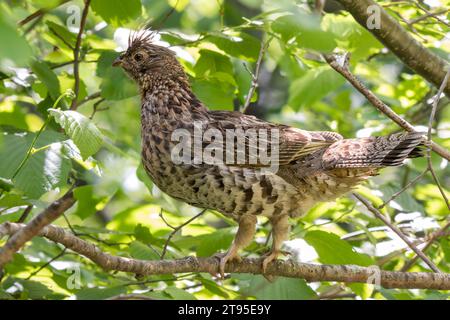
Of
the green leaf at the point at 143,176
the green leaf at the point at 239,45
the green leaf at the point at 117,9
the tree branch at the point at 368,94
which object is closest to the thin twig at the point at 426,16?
the tree branch at the point at 368,94

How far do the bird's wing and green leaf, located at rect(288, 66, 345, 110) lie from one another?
2.10 feet

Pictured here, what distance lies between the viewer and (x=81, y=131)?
145 inches

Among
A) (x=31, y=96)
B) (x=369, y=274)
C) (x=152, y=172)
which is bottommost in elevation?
(x=369, y=274)

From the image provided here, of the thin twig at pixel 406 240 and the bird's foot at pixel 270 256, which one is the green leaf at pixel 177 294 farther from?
the thin twig at pixel 406 240

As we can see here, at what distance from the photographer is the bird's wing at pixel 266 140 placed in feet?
15.4

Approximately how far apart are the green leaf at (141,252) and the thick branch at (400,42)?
2.07 m

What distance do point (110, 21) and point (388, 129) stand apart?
337 cm

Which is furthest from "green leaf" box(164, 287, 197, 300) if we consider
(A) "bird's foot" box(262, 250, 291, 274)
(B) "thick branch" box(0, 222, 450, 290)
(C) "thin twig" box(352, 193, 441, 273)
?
(C) "thin twig" box(352, 193, 441, 273)

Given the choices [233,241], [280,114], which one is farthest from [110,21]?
[280,114]

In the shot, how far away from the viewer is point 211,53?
16.9ft

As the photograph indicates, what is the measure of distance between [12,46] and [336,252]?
331 centimetres

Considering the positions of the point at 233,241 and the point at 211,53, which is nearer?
the point at 233,241

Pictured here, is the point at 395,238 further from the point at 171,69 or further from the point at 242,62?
the point at 171,69

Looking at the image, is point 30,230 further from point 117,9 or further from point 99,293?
point 117,9
